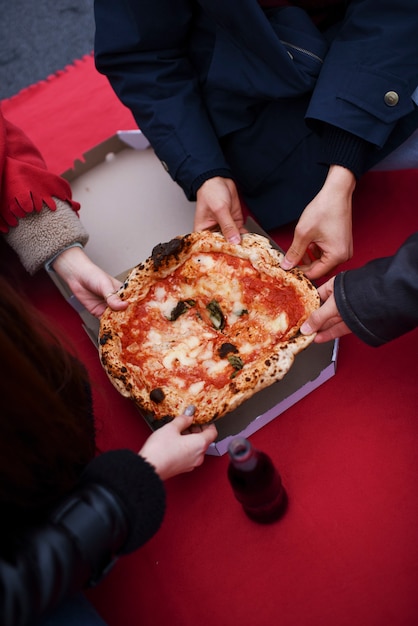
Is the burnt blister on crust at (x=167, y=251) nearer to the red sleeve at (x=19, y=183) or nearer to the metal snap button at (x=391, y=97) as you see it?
the red sleeve at (x=19, y=183)

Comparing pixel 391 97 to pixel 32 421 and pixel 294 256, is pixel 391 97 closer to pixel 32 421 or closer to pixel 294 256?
pixel 294 256

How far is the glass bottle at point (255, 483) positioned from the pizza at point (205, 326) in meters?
0.12

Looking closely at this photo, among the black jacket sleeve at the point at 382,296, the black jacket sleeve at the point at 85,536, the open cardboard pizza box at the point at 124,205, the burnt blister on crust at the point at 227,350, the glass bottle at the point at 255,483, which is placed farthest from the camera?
the open cardboard pizza box at the point at 124,205

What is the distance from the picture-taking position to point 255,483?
3.21 feet

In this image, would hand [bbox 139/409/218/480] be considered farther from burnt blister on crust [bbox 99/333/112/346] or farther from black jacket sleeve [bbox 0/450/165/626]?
burnt blister on crust [bbox 99/333/112/346]

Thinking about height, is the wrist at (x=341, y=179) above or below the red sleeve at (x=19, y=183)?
below

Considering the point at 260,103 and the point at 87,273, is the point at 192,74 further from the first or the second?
the point at 87,273

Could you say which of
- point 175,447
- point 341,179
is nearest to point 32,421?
point 175,447

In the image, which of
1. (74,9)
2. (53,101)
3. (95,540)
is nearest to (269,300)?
(95,540)

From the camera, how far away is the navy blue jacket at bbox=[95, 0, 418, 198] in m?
1.18

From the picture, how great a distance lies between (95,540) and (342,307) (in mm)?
589

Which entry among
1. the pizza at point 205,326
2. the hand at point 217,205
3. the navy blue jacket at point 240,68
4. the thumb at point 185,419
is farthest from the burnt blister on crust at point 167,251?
the thumb at point 185,419

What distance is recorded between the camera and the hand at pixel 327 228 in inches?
45.6

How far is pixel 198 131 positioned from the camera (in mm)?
1362
